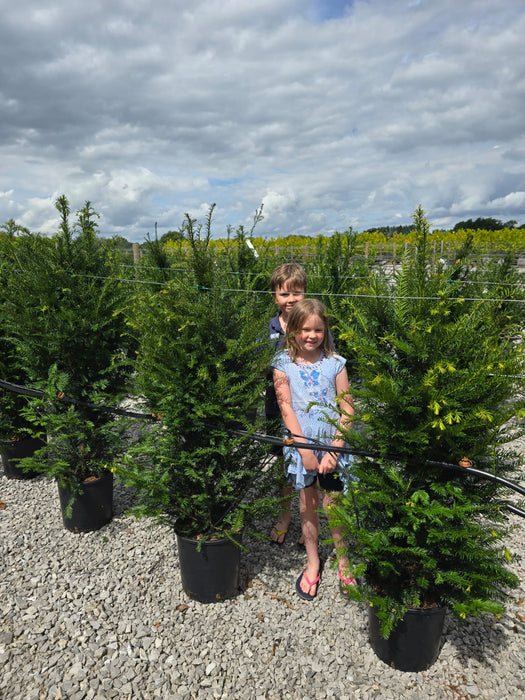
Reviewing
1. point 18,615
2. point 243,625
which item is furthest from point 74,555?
point 243,625

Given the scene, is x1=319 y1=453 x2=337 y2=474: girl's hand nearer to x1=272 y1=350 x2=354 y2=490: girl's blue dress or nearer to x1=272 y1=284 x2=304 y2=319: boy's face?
x1=272 y1=350 x2=354 y2=490: girl's blue dress

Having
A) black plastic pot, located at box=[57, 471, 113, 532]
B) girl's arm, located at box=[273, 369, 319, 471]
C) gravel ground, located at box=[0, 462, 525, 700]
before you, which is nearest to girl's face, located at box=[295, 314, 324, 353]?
girl's arm, located at box=[273, 369, 319, 471]

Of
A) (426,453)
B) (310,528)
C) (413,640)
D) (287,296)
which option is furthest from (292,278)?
(413,640)

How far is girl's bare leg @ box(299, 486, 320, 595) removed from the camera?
2904mm

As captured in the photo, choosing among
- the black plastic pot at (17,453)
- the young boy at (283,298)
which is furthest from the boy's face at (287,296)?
the black plastic pot at (17,453)

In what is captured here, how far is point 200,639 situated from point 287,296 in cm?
238

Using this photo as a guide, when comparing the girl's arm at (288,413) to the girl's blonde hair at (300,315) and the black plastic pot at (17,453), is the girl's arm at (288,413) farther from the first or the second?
the black plastic pot at (17,453)

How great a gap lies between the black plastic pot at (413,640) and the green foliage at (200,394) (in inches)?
38.7

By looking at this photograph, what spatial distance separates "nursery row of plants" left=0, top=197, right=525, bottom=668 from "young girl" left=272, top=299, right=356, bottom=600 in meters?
0.19

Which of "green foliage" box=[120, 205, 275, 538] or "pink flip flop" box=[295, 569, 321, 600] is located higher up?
"green foliage" box=[120, 205, 275, 538]

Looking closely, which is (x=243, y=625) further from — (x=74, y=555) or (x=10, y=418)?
(x=10, y=418)

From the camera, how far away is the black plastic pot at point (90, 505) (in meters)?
3.71

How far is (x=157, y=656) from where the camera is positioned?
8.40ft

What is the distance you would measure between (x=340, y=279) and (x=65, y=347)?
4323mm
